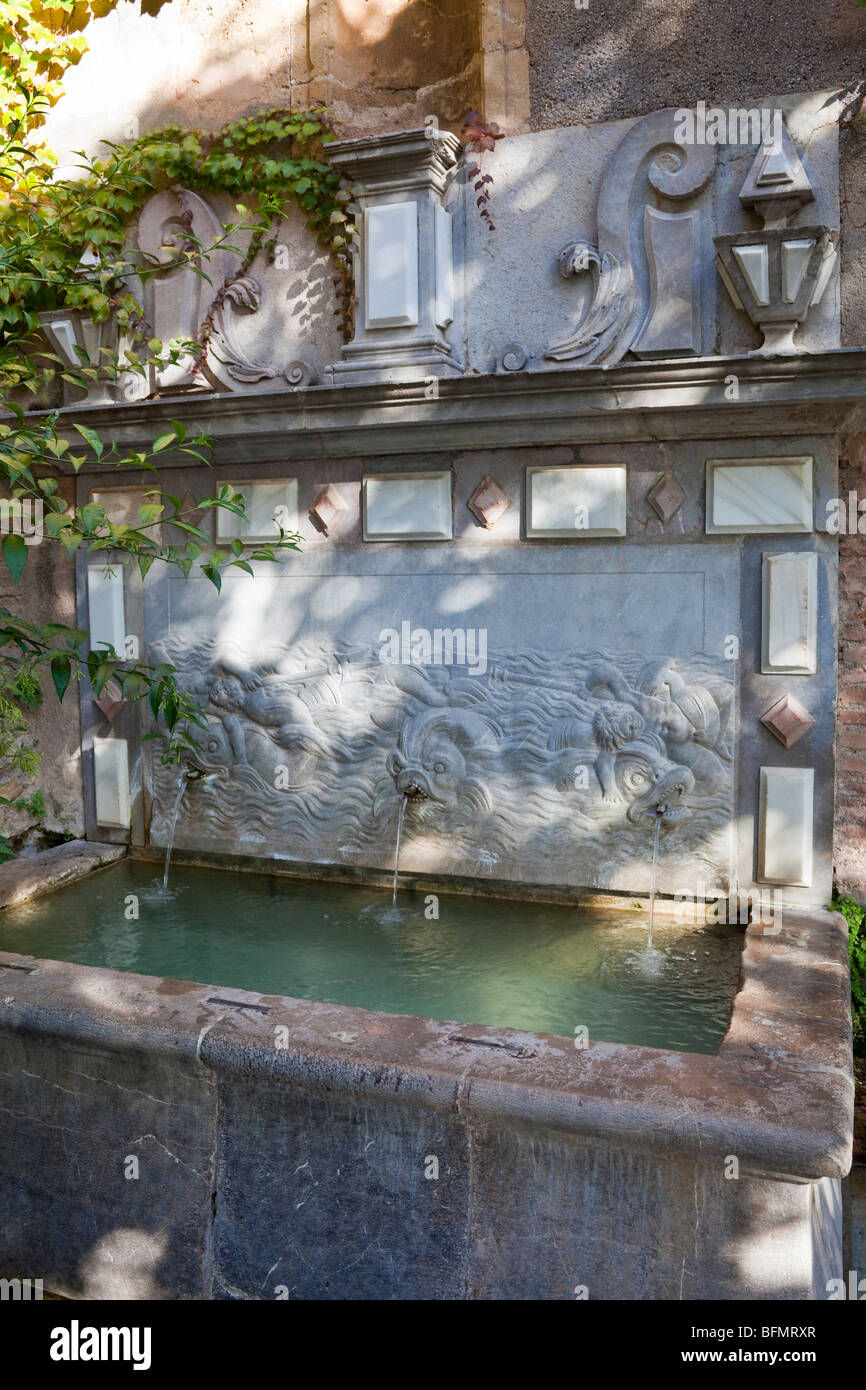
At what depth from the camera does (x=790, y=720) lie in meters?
3.82

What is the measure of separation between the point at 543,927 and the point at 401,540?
1.67m

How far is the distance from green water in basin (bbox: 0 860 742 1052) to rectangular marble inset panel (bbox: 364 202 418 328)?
2.36 meters

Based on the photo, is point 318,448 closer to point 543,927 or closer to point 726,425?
point 726,425

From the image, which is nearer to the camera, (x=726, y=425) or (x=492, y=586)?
(x=726, y=425)

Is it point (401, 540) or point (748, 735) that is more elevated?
point (401, 540)

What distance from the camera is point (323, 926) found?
405cm

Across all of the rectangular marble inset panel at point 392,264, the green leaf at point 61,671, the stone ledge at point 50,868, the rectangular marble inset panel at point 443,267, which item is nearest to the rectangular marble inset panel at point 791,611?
the rectangular marble inset panel at point 443,267

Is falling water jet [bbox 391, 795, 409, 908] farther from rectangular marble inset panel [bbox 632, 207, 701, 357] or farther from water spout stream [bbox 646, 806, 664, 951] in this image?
rectangular marble inset panel [bbox 632, 207, 701, 357]

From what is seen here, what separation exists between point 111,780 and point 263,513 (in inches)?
58.9

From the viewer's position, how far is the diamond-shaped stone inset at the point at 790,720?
3.82 metres

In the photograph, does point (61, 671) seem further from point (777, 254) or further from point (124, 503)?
point (124, 503)

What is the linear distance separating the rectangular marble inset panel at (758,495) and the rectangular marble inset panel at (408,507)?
106cm
